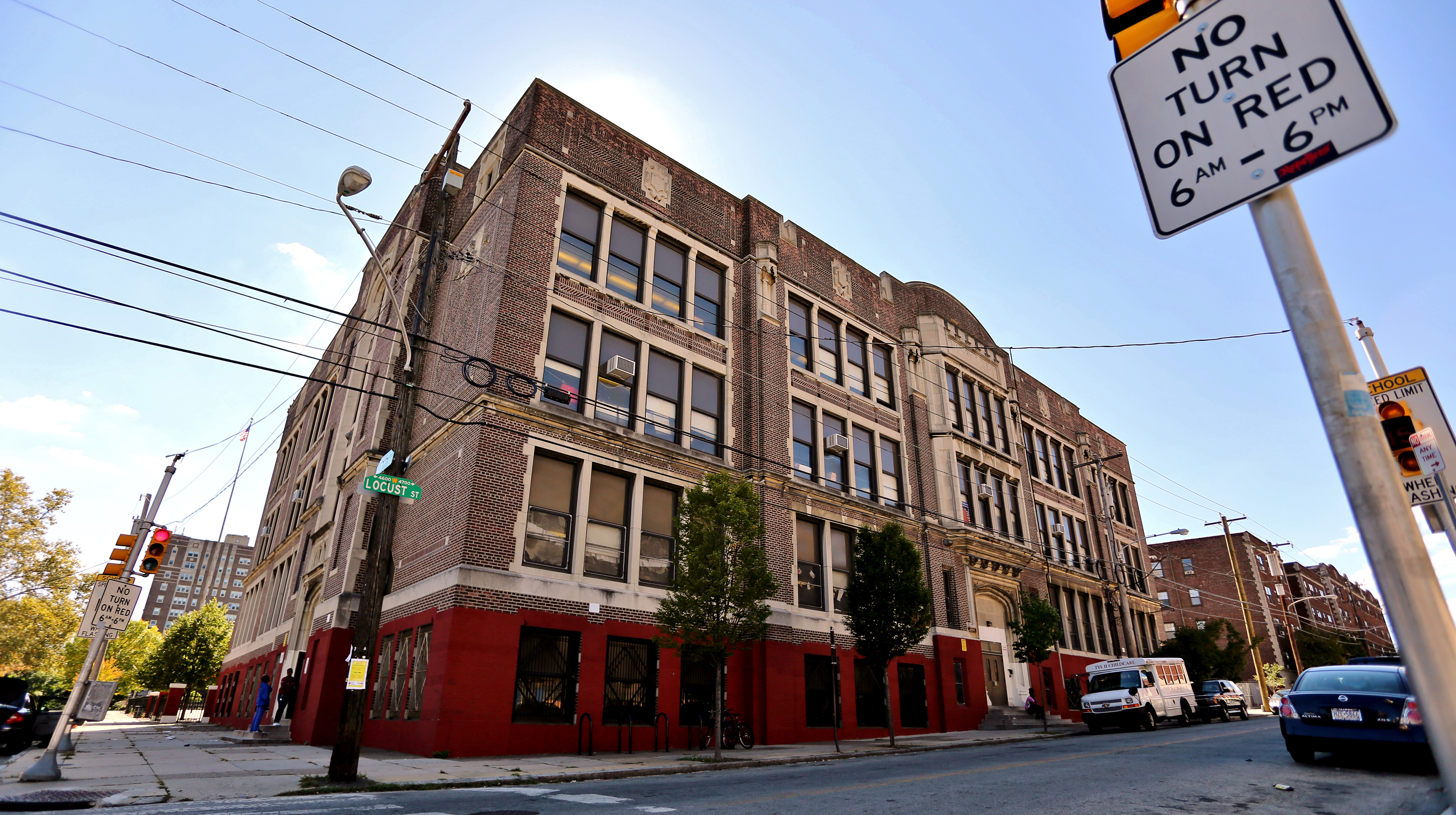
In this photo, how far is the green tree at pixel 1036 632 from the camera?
26.3 metres

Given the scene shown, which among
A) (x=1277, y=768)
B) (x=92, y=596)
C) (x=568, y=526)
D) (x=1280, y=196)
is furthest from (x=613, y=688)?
(x=1280, y=196)

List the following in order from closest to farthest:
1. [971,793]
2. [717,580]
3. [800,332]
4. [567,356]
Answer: [971,793]
[717,580]
[567,356]
[800,332]

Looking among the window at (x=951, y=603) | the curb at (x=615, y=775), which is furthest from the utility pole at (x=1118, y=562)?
the curb at (x=615, y=775)

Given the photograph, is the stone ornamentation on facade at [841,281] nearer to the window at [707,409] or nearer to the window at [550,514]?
the window at [707,409]

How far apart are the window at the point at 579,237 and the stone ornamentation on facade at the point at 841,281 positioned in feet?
34.2

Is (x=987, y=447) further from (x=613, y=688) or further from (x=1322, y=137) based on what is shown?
(x=1322, y=137)

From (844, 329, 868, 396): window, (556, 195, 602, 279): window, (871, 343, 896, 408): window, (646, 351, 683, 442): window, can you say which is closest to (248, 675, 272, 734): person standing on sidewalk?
(646, 351, 683, 442): window

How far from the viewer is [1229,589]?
68.8 m

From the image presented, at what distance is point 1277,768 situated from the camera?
35.0ft

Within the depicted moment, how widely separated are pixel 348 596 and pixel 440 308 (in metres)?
8.85

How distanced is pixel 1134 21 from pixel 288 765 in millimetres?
16347

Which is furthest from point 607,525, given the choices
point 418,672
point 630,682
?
point 418,672

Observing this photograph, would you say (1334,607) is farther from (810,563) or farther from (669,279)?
(669,279)

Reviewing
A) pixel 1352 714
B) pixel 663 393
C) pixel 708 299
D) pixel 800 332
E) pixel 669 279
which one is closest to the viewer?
pixel 1352 714
